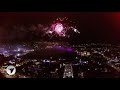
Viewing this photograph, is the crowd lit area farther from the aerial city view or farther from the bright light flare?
the bright light flare

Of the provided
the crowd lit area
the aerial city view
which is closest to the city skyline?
the aerial city view

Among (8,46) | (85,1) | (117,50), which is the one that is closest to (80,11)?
(85,1)

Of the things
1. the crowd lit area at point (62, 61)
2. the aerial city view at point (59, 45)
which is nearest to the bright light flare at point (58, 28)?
the aerial city view at point (59, 45)

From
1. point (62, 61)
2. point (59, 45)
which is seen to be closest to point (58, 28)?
point (59, 45)

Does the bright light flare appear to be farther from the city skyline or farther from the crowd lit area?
the crowd lit area

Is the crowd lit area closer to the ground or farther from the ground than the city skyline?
closer to the ground

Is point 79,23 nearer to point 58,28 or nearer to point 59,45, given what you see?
point 58,28

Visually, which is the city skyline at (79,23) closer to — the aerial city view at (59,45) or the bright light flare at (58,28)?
the aerial city view at (59,45)
